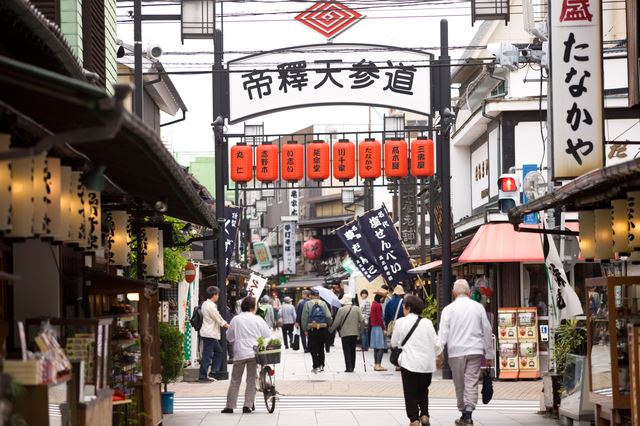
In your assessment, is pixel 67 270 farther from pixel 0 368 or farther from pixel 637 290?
pixel 637 290

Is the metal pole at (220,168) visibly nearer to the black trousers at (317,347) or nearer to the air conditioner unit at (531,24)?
the black trousers at (317,347)

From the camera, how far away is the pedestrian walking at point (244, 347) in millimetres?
18214

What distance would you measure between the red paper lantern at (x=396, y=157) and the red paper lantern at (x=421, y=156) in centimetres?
18

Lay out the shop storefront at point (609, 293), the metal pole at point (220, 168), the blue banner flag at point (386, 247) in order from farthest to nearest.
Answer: the blue banner flag at point (386, 247) → the metal pole at point (220, 168) → the shop storefront at point (609, 293)

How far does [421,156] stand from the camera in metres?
27.4

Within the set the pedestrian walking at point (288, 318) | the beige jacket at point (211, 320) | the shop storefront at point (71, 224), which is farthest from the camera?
the pedestrian walking at point (288, 318)

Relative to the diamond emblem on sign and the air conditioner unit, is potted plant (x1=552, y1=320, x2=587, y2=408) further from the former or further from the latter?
the diamond emblem on sign

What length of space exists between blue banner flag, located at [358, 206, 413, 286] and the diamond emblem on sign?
19.8 feet

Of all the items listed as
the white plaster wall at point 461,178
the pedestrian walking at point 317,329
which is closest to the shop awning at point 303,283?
the white plaster wall at point 461,178

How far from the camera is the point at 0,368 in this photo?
7074 millimetres

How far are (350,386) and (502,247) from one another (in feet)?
15.5

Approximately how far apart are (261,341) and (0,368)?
442 inches

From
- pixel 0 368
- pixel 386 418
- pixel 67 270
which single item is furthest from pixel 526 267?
pixel 0 368

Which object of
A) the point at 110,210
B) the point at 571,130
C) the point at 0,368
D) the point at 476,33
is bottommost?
the point at 0,368
